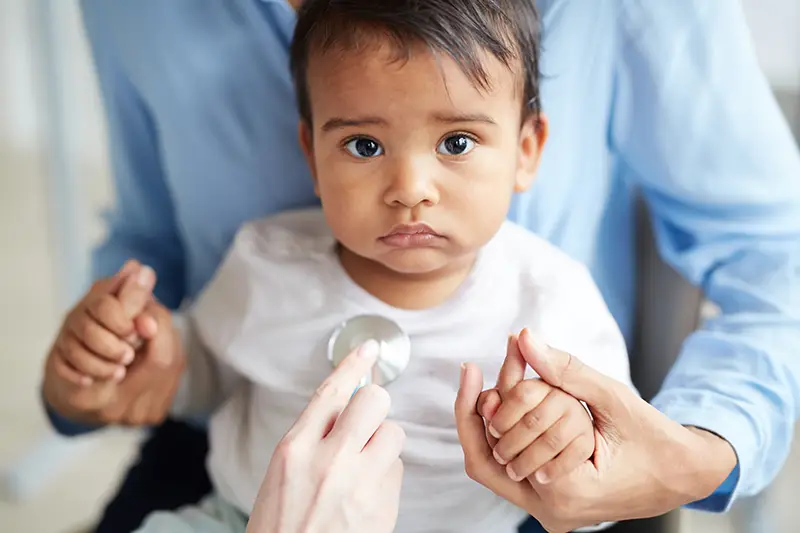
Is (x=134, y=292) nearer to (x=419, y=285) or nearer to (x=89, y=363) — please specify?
(x=89, y=363)

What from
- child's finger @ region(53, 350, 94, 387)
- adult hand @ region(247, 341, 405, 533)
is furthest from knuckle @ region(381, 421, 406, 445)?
child's finger @ region(53, 350, 94, 387)

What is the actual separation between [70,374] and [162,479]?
0.19 metres

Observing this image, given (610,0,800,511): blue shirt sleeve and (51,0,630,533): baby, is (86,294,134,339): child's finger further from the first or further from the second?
(610,0,800,511): blue shirt sleeve

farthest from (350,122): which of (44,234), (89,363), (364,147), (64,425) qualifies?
(44,234)

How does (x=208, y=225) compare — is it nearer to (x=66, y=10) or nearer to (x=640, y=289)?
(x=640, y=289)

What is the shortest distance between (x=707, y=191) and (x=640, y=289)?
10 cm

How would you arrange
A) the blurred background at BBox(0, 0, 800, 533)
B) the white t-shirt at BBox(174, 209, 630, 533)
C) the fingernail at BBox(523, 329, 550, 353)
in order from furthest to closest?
the blurred background at BBox(0, 0, 800, 533)
the white t-shirt at BBox(174, 209, 630, 533)
the fingernail at BBox(523, 329, 550, 353)

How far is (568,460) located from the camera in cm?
A: 40

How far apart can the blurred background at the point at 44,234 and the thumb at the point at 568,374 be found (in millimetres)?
173

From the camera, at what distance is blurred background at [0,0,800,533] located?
3.01 ft

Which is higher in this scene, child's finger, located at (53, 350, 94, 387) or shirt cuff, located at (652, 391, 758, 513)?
shirt cuff, located at (652, 391, 758, 513)

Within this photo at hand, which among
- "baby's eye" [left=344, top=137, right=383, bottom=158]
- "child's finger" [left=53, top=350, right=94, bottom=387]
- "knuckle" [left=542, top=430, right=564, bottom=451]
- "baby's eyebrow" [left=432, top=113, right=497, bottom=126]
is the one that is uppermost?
"baby's eyebrow" [left=432, top=113, right=497, bottom=126]

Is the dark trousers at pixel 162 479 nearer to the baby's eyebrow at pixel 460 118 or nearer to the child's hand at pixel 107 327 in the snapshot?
the child's hand at pixel 107 327

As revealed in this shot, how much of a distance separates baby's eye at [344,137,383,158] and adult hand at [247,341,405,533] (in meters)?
0.12
